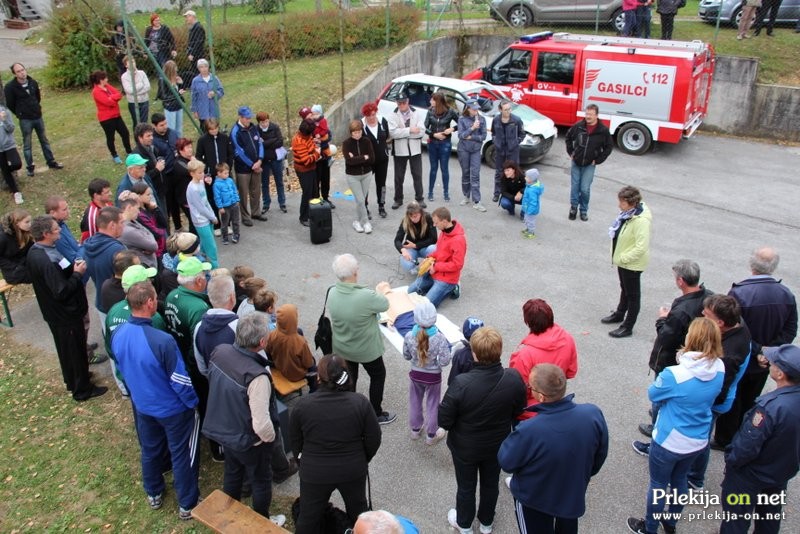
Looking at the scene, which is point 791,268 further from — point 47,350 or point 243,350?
point 47,350

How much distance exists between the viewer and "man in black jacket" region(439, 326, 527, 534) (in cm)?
411

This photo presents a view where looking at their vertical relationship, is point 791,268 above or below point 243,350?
below

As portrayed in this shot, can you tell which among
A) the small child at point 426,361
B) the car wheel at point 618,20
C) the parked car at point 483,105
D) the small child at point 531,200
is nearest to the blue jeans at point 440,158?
the parked car at point 483,105

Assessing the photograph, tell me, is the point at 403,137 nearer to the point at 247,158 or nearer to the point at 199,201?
the point at 247,158

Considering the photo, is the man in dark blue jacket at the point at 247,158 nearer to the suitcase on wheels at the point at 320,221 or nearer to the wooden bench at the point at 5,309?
the suitcase on wheels at the point at 320,221

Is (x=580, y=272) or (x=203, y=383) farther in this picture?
(x=580, y=272)

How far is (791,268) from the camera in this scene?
873 centimetres

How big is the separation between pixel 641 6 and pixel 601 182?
257 inches

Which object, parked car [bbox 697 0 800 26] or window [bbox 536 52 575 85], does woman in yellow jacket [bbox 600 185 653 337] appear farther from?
parked car [bbox 697 0 800 26]

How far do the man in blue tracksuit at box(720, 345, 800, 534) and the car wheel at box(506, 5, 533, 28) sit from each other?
53.1ft

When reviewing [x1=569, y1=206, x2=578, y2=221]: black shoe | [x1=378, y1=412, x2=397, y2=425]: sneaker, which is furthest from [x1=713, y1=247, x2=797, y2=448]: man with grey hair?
[x1=569, y1=206, x2=578, y2=221]: black shoe

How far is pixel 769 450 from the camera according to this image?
3.96 metres

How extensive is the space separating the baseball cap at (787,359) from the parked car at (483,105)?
27.3 feet

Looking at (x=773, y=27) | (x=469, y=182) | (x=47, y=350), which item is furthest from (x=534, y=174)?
(x=773, y=27)
